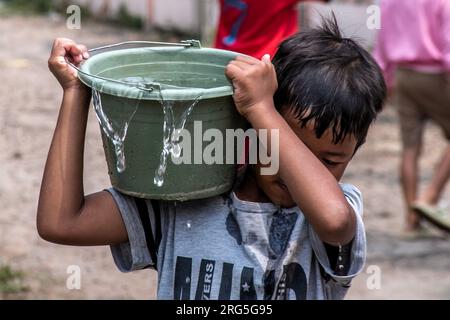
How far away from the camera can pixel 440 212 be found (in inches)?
198

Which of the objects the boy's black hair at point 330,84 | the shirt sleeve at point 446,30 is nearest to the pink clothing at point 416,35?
the shirt sleeve at point 446,30

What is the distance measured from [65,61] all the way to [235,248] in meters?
0.56

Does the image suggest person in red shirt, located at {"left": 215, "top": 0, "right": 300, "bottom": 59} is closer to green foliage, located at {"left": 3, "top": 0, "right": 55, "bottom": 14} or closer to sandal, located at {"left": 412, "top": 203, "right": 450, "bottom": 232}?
sandal, located at {"left": 412, "top": 203, "right": 450, "bottom": 232}

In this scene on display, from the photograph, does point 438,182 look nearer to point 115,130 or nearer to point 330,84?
point 330,84

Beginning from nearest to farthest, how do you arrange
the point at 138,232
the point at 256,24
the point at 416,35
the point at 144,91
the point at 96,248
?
1. the point at 144,91
2. the point at 138,232
3. the point at 256,24
4. the point at 96,248
5. the point at 416,35

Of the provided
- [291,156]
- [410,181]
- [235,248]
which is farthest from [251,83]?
[410,181]

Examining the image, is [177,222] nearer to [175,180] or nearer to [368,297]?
[175,180]

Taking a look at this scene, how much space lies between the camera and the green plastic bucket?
1773 mm

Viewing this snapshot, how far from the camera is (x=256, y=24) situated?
4328mm

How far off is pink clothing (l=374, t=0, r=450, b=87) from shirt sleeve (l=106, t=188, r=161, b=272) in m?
3.08

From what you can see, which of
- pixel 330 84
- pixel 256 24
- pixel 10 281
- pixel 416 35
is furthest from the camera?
pixel 416 35

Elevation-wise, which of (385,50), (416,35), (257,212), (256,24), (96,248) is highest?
(257,212)
